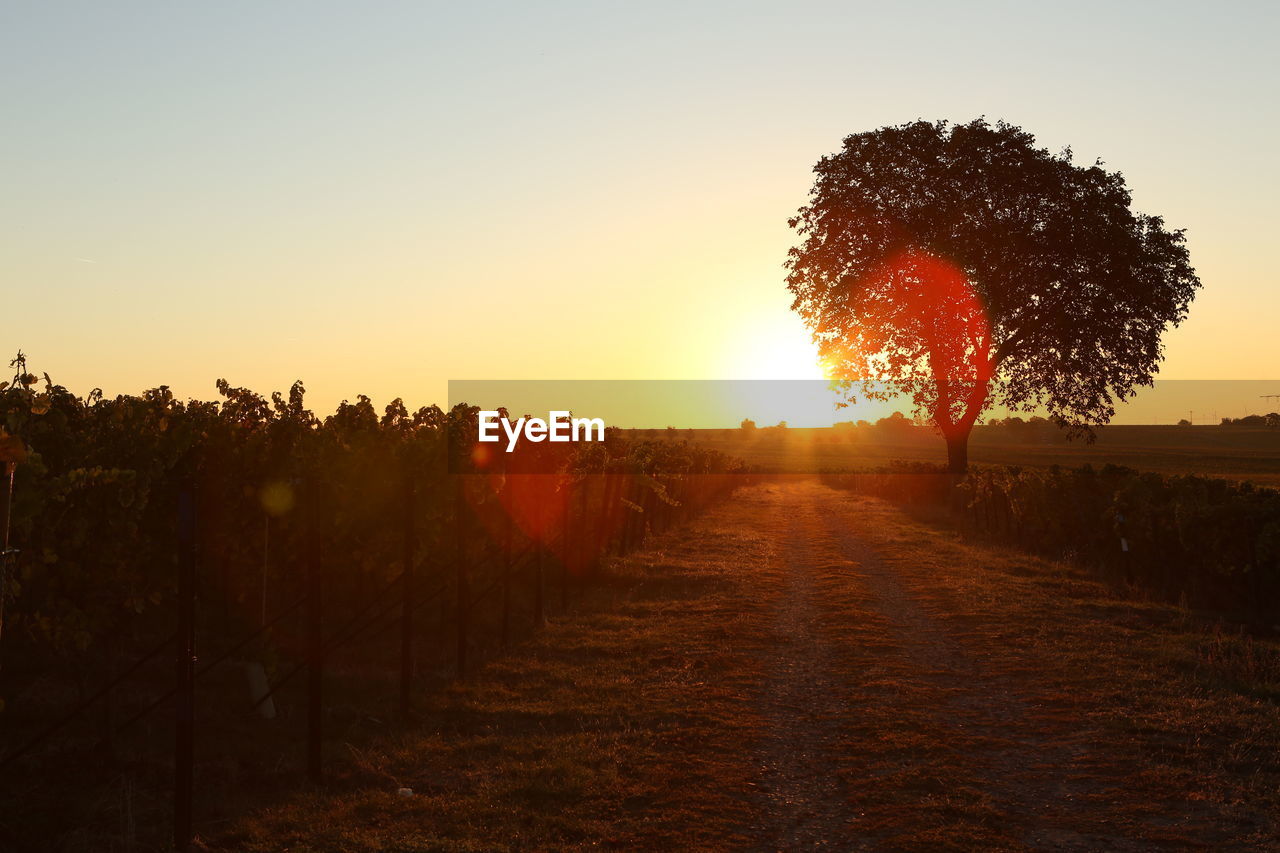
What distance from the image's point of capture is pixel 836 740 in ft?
32.6

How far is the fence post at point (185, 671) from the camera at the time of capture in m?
7.37

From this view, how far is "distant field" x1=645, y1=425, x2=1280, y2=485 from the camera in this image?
70.4 meters

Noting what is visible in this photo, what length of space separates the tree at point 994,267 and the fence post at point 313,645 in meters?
28.1

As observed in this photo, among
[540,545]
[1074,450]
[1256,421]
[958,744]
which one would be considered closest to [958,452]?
[540,545]

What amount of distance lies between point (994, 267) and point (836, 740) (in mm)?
26491

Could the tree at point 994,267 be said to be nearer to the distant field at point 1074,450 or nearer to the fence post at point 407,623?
the distant field at point 1074,450

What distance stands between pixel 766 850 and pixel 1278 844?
12.0 ft

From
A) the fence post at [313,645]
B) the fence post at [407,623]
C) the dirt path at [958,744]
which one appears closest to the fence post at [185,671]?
the fence post at [313,645]

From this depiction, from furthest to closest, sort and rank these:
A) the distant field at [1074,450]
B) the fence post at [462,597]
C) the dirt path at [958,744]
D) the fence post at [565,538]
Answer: the distant field at [1074,450] → the fence post at [565,538] → the fence post at [462,597] → the dirt path at [958,744]

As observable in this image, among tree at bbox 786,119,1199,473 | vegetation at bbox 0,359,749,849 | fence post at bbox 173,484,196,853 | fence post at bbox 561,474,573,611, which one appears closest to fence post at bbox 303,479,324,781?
vegetation at bbox 0,359,749,849

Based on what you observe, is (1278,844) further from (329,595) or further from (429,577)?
(329,595)

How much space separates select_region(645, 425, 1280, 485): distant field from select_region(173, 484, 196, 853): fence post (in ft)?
133

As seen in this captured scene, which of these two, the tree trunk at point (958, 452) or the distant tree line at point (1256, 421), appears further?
the distant tree line at point (1256, 421)

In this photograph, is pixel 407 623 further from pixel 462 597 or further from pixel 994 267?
pixel 994 267
